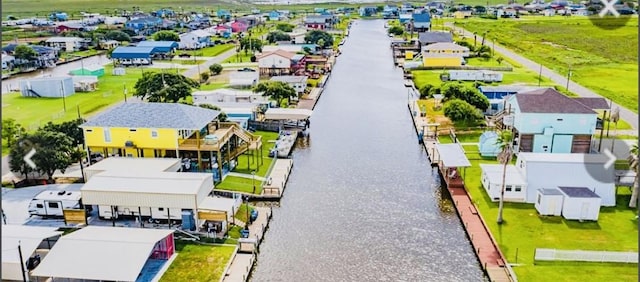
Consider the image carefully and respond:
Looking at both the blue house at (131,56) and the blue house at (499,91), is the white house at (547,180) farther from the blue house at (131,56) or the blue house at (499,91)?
the blue house at (131,56)

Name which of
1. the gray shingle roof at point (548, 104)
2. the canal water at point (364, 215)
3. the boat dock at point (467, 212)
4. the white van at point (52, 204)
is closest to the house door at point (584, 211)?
the boat dock at point (467, 212)

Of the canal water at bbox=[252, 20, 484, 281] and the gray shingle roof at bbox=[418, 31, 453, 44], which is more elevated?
the gray shingle roof at bbox=[418, 31, 453, 44]

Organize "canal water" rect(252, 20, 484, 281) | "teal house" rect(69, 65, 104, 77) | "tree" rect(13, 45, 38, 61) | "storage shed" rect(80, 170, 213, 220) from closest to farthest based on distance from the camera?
"canal water" rect(252, 20, 484, 281)
"storage shed" rect(80, 170, 213, 220)
"teal house" rect(69, 65, 104, 77)
"tree" rect(13, 45, 38, 61)

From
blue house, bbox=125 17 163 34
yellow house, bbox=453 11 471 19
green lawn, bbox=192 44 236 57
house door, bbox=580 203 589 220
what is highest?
yellow house, bbox=453 11 471 19

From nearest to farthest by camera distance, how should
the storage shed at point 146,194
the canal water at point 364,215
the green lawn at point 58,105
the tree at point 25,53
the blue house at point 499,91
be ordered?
1. the canal water at point 364,215
2. the storage shed at point 146,194
3. the green lawn at point 58,105
4. the blue house at point 499,91
5. the tree at point 25,53

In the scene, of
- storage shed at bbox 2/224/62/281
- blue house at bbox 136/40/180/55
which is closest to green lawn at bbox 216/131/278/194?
storage shed at bbox 2/224/62/281

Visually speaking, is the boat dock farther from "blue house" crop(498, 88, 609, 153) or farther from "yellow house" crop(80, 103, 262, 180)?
"yellow house" crop(80, 103, 262, 180)

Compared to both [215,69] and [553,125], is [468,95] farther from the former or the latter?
[215,69]

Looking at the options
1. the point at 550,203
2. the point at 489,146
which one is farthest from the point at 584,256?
the point at 489,146

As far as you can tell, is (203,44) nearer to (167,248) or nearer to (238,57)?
(238,57)
